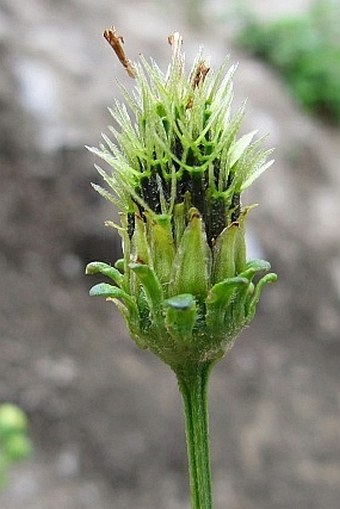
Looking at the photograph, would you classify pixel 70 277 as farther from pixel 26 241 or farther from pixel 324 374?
pixel 324 374

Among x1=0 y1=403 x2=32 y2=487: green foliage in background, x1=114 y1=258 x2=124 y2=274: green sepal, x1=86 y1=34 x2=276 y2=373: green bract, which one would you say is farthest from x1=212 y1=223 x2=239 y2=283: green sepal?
x1=0 y1=403 x2=32 y2=487: green foliage in background

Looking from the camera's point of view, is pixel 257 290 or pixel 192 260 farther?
pixel 257 290

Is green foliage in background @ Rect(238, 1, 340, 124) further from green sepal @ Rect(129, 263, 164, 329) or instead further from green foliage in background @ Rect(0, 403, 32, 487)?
green sepal @ Rect(129, 263, 164, 329)

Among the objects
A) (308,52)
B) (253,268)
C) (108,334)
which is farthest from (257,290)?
(308,52)

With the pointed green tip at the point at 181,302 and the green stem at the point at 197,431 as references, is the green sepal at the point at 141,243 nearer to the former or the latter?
the pointed green tip at the point at 181,302

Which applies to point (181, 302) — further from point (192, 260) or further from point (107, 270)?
point (107, 270)

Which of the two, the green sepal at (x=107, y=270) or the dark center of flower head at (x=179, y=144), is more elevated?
the dark center of flower head at (x=179, y=144)

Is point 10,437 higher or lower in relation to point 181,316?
higher

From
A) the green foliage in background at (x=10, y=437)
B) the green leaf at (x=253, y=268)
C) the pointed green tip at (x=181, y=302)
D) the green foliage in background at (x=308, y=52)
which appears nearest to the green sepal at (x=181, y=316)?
the pointed green tip at (x=181, y=302)
